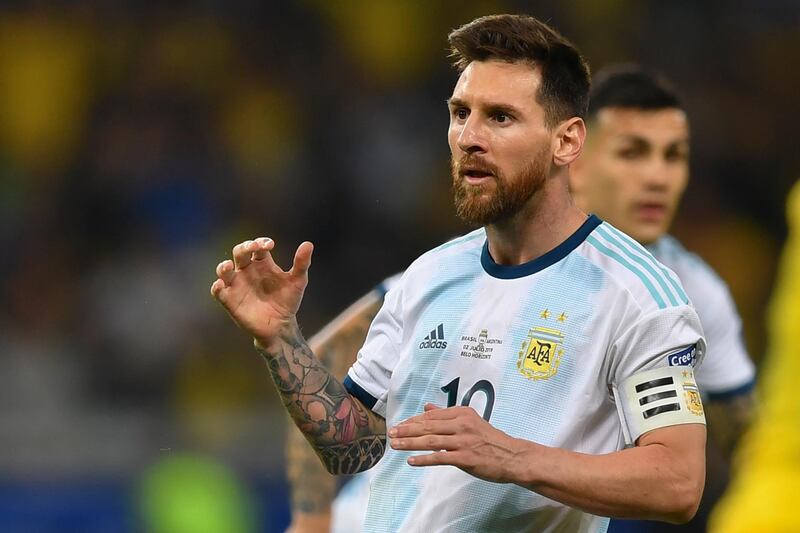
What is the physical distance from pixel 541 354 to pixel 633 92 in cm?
256

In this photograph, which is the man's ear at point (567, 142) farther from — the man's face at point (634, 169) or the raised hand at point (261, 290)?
the man's face at point (634, 169)

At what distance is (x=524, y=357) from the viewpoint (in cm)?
345

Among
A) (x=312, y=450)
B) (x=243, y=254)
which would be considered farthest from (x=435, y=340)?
(x=312, y=450)

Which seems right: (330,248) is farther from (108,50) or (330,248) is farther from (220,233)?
(108,50)

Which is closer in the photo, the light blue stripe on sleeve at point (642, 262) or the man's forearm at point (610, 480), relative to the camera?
the man's forearm at point (610, 480)

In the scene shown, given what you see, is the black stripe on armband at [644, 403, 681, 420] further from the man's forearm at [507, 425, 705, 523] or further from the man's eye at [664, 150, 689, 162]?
the man's eye at [664, 150, 689, 162]

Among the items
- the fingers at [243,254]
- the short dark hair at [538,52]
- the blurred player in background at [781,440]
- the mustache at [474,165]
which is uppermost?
the short dark hair at [538,52]

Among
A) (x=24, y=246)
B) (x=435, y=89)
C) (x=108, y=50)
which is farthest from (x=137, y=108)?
(x=435, y=89)

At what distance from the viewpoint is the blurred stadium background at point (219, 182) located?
30.1 feet

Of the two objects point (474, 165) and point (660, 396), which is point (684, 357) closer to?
point (660, 396)

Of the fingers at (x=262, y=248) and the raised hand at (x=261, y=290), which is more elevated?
the fingers at (x=262, y=248)

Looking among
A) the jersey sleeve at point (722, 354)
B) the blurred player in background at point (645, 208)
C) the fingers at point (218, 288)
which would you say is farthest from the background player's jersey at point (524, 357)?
the jersey sleeve at point (722, 354)

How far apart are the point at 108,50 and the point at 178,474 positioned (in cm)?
433

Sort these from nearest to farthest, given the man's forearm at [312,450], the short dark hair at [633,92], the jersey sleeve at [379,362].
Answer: the jersey sleeve at [379,362] → the man's forearm at [312,450] → the short dark hair at [633,92]
